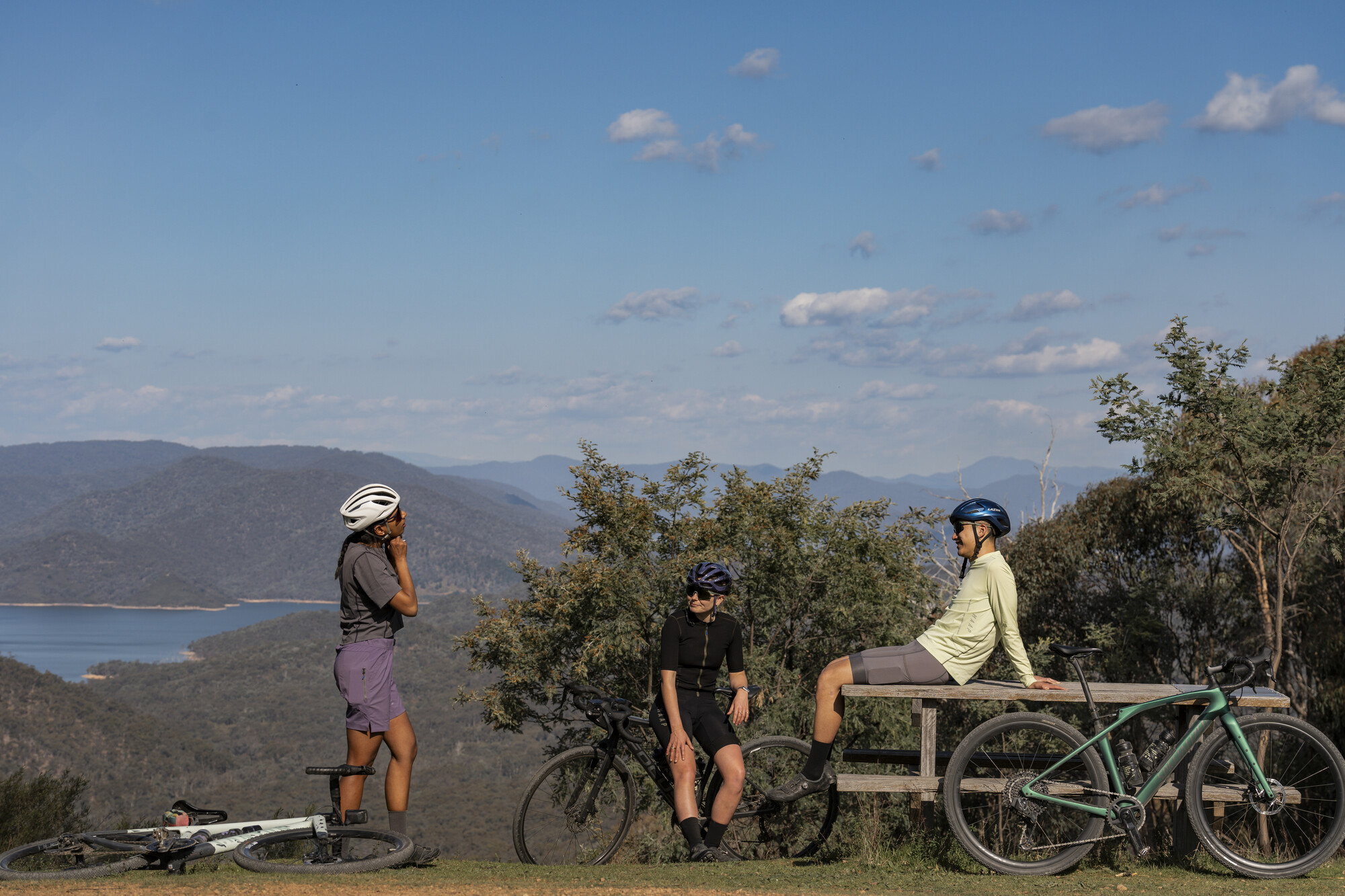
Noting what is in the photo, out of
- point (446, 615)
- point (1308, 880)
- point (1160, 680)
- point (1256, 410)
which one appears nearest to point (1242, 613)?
point (1160, 680)

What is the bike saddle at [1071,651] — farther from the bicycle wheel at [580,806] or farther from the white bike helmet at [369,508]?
the white bike helmet at [369,508]

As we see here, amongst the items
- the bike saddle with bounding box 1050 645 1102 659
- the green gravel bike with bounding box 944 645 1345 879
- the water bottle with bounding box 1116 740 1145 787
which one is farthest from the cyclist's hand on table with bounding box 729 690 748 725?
the water bottle with bounding box 1116 740 1145 787

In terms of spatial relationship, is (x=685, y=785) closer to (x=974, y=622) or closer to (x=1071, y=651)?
(x=974, y=622)

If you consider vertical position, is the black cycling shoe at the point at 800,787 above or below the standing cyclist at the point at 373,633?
below

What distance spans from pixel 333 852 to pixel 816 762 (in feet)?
8.66

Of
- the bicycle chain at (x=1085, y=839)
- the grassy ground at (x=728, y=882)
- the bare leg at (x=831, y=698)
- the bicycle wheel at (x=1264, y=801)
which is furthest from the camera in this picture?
the bare leg at (x=831, y=698)

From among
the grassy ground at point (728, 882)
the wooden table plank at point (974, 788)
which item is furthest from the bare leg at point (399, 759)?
the wooden table plank at point (974, 788)

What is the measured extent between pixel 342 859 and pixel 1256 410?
61.9 feet

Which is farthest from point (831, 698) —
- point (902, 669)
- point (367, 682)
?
point (367, 682)

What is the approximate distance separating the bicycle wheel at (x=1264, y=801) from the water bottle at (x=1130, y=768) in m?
0.25

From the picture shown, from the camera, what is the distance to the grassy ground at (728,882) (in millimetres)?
4980

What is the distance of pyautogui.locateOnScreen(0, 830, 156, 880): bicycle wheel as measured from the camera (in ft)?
17.1

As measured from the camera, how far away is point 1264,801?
213 inches

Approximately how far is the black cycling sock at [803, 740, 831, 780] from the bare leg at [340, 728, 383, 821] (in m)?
2.37
